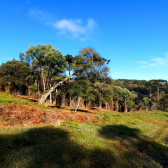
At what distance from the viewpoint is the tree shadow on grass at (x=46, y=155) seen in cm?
447

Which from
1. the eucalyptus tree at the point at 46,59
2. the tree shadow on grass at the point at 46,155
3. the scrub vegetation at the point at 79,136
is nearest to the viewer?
the tree shadow on grass at the point at 46,155

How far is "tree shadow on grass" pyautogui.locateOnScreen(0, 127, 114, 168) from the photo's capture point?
4.47m

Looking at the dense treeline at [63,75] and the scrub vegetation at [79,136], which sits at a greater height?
the dense treeline at [63,75]

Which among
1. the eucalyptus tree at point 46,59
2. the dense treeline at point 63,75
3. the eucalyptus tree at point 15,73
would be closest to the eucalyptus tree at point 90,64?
the dense treeline at point 63,75

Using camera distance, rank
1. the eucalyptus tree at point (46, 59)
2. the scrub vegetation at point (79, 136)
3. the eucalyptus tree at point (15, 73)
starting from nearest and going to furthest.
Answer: the scrub vegetation at point (79, 136)
the eucalyptus tree at point (15, 73)
the eucalyptus tree at point (46, 59)

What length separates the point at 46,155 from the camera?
5.07 metres

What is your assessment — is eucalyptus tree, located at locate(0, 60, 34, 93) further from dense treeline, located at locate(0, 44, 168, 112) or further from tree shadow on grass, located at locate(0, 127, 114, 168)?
tree shadow on grass, located at locate(0, 127, 114, 168)

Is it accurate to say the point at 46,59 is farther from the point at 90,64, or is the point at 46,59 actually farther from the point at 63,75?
the point at 90,64

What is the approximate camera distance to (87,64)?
78.6 feet

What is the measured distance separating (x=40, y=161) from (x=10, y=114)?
7.29 m

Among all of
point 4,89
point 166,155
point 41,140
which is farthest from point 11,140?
point 4,89

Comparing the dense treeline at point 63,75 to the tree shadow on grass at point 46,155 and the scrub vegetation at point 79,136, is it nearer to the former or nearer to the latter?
the scrub vegetation at point 79,136

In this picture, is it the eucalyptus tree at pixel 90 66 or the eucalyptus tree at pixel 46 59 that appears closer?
the eucalyptus tree at pixel 90 66

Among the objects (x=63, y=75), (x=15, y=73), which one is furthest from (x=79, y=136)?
(x=15, y=73)
